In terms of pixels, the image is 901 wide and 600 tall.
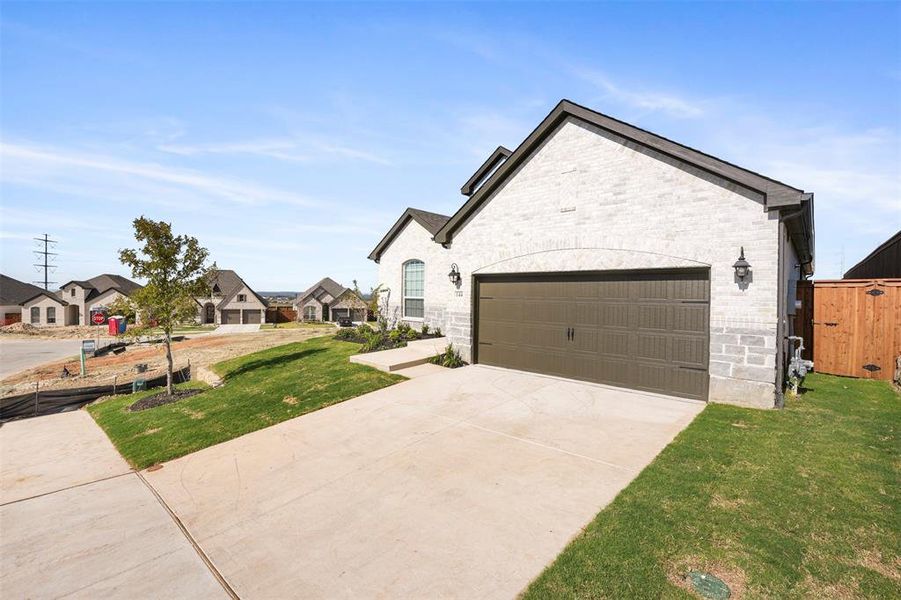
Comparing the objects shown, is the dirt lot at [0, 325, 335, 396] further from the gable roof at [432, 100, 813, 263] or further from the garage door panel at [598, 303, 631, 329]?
the garage door panel at [598, 303, 631, 329]

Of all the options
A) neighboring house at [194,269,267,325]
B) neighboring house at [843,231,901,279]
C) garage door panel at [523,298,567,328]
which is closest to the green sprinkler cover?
garage door panel at [523,298,567,328]

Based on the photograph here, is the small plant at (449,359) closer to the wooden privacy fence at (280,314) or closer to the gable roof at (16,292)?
the wooden privacy fence at (280,314)

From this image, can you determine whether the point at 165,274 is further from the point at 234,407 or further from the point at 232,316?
the point at 232,316

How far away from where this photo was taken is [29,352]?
26.8 metres

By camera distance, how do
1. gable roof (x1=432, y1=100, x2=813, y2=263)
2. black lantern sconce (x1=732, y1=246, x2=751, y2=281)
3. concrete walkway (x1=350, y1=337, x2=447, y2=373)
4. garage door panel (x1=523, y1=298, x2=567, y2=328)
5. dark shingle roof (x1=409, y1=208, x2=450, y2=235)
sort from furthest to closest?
dark shingle roof (x1=409, y1=208, x2=450, y2=235)
concrete walkway (x1=350, y1=337, x2=447, y2=373)
garage door panel (x1=523, y1=298, x2=567, y2=328)
black lantern sconce (x1=732, y1=246, x2=751, y2=281)
gable roof (x1=432, y1=100, x2=813, y2=263)

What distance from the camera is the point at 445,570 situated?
10.4 ft

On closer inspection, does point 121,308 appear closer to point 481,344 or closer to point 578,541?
point 481,344

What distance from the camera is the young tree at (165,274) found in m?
11.0

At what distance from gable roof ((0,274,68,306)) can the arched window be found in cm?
5135

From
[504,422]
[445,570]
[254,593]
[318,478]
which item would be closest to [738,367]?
[504,422]

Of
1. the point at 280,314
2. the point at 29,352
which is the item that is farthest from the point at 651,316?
the point at 280,314

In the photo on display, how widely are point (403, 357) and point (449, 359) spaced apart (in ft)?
4.35

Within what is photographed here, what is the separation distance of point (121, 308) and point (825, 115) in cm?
1860

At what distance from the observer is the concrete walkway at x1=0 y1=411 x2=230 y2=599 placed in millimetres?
3225
